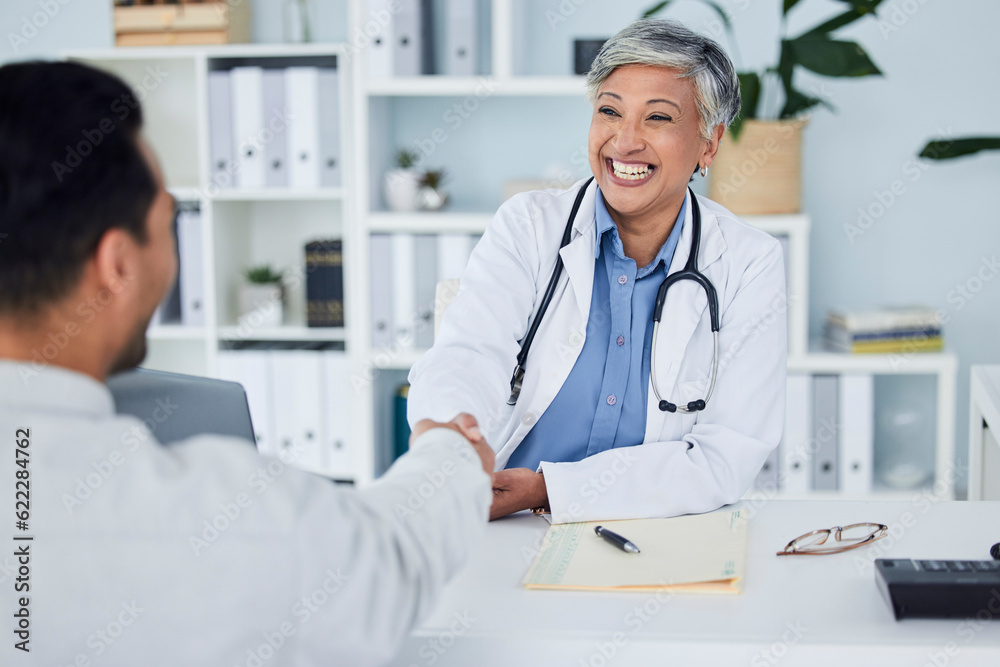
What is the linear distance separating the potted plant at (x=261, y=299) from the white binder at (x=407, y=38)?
794mm

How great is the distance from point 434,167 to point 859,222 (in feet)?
4.46

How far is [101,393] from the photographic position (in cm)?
68

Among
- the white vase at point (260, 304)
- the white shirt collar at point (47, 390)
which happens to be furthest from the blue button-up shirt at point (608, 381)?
the white vase at point (260, 304)

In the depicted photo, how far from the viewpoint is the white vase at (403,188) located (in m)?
2.65

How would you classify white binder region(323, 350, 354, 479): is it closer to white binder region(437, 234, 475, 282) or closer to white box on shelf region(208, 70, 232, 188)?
white binder region(437, 234, 475, 282)

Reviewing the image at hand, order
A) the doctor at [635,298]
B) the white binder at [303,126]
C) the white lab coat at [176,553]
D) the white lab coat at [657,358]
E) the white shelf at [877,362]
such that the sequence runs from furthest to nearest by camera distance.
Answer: the white binder at [303,126]
the white shelf at [877,362]
the doctor at [635,298]
the white lab coat at [657,358]
the white lab coat at [176,553]

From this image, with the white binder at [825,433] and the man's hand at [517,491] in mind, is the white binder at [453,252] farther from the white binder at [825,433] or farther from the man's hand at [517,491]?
the man's hand at [517,491]

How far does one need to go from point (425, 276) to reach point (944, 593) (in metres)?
1.92

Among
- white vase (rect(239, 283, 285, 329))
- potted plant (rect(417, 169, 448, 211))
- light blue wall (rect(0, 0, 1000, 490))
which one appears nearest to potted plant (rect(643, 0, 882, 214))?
light blue wall (rect(0, 0, 1000, 490))

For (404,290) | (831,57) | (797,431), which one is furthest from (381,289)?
(831,57)

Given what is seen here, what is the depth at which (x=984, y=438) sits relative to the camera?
64.9 inches

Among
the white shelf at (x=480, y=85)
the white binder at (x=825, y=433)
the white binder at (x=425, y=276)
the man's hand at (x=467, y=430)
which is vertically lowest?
the white binder at (x=825, y=433)

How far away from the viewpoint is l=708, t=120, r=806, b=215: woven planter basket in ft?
7.89

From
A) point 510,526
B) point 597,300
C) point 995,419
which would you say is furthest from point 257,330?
point 995,419
